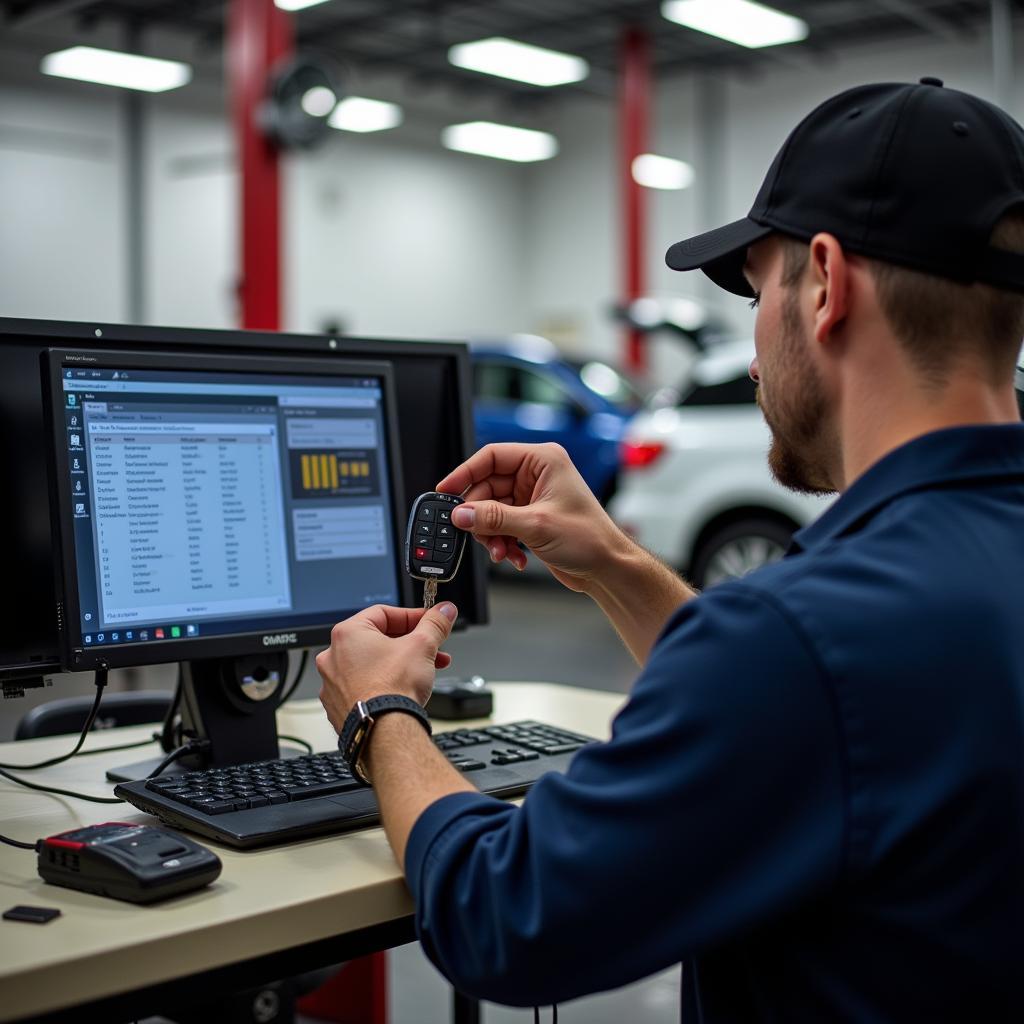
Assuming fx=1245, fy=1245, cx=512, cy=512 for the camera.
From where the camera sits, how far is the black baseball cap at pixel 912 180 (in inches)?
39.6

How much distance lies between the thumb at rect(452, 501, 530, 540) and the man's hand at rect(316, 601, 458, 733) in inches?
6.5

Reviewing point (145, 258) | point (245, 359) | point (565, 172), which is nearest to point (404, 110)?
point (565, 172)

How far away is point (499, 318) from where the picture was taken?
647 inches

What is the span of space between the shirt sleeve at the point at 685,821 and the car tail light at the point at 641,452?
5.28 metres

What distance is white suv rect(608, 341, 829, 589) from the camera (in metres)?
5.95

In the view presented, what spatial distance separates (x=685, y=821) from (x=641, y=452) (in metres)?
5.40

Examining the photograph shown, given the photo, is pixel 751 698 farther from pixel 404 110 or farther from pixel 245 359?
pixel 404 110

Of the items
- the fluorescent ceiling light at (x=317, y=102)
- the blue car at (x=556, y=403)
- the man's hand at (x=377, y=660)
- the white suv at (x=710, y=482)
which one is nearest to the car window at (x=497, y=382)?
the blue car at (x=556, y=403)

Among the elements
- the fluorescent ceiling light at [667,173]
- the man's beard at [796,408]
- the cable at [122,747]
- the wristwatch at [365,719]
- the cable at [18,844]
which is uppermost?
Answer: the fluorescent ceiling light at [667,173]

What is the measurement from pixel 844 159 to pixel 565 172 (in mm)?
15562

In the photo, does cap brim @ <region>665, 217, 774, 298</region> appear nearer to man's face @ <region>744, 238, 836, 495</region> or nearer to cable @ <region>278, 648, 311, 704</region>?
man's face @ <region>744, 238, 836, 495</region>

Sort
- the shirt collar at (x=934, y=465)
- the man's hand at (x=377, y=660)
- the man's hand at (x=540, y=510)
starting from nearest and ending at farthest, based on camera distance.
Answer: the shirt collar at (x=934, y=465) < the man's hand at (x=377, y=660) < the man's hand at (x=540, y=510)

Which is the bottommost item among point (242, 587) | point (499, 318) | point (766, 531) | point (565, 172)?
point (766, 531)

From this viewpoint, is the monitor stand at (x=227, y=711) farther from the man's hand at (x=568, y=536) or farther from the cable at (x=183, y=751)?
the man's hand at (x=568, y=536)
